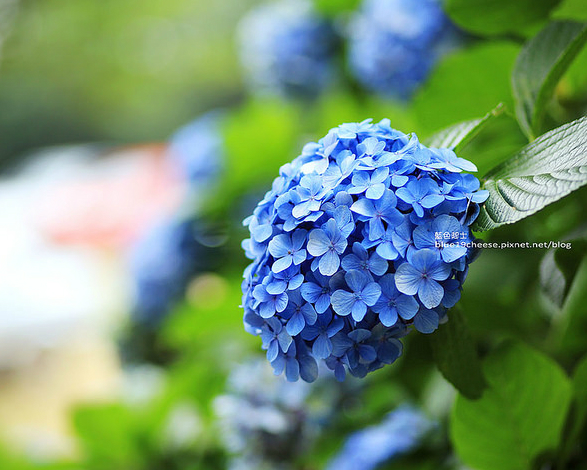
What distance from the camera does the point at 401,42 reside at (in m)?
0.73

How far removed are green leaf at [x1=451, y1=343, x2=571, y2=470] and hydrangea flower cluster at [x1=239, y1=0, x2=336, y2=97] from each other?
25.3 inches

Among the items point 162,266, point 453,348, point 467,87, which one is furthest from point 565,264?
point 162,266

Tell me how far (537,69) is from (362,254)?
0.67 ft

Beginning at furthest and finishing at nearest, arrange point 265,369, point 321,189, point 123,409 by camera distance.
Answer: point 123,409, point 265,369, point 321,189

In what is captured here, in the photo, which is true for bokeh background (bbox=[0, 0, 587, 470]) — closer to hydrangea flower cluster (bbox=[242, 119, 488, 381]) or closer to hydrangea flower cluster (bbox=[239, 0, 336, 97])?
hydrangea flower cluster (bbox=[239, 0, 336, 97])

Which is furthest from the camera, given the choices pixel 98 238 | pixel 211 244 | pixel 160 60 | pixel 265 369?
pixel 160 60

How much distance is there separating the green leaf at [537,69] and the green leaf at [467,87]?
0.31 ft

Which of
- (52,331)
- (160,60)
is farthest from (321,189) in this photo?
(160,60)

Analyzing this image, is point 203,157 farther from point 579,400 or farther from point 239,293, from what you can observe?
point 579,400

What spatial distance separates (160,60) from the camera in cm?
538

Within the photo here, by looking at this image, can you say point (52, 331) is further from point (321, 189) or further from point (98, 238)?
point (321, 189)

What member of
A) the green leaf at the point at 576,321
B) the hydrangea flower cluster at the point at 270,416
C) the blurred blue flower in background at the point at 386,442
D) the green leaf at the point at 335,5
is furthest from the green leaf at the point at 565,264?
the green leaf at the point at 335,5

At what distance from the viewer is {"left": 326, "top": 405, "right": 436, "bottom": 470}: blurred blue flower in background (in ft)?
1.77

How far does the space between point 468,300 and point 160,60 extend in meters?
5.26
